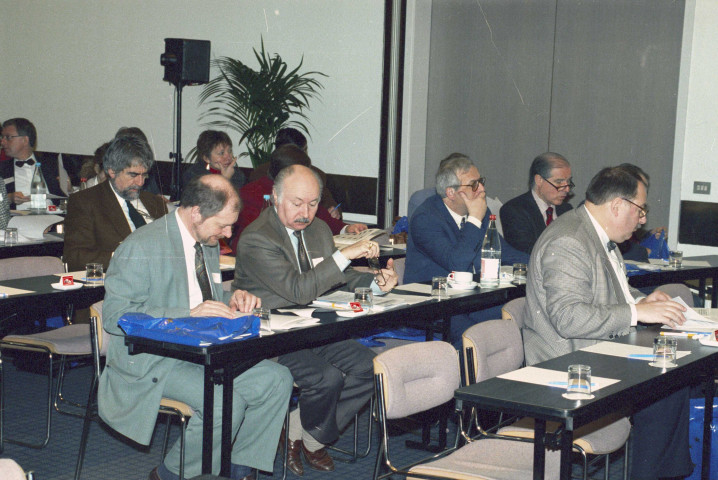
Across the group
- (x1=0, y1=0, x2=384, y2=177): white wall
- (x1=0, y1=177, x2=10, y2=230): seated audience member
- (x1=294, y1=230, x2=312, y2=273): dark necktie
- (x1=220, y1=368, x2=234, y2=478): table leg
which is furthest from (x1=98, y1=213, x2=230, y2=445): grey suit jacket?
(x1=0, y1=0, x2=384, y2=177): white wall

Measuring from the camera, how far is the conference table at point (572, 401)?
2346 mm

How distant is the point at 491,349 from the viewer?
321 cm

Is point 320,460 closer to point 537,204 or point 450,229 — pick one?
point 450,229

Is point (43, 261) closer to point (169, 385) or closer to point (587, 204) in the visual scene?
point (169, 385)

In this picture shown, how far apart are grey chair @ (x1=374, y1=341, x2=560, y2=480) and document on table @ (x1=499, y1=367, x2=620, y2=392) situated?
11.7 inches

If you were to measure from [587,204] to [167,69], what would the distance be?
14.5 feet

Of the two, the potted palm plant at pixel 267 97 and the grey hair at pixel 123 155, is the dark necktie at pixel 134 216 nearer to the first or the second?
the grey hair at pixel 123 155

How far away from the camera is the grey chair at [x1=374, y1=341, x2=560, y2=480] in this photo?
2.70m

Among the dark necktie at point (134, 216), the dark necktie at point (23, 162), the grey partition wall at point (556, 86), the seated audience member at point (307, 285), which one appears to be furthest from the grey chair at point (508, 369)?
the dark necktie at point (23, 162)

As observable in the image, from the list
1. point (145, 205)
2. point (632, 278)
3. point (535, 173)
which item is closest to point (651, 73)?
point (535, 173)

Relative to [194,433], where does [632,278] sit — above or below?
above

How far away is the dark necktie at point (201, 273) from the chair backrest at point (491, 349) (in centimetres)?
107

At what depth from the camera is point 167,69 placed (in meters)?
7.07

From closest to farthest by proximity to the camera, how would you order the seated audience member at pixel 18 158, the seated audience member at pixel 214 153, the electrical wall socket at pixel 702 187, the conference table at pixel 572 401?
the conference table at pixel 572 401 → the electrical wall socket at pixel 702 187 → the seated audience member at pixel 18 158 → the seated audience member at pixel 214 153
